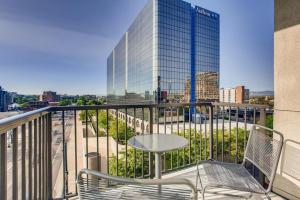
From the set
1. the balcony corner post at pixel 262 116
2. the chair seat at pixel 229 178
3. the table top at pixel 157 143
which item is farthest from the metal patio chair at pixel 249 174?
A: the balcony corner post at pixel 262 116

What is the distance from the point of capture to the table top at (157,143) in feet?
5.34

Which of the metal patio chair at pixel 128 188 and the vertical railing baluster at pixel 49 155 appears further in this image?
the vertical railing baluster at pixel 49 155

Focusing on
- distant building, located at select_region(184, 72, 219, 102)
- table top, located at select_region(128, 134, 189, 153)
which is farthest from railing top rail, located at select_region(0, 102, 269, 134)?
distant building, located at select_region(184, 72, 219, 102)

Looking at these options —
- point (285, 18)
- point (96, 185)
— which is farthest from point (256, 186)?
point (285, 18)

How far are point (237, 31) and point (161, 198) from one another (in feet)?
92.2

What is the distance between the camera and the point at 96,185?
85cm

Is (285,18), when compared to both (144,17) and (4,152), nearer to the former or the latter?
(4,152)

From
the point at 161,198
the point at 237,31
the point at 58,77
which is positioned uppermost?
the point at 237,31

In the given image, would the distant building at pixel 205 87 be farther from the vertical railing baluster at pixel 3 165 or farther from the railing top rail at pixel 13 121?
the vertical railing baluster at pixel 3 165

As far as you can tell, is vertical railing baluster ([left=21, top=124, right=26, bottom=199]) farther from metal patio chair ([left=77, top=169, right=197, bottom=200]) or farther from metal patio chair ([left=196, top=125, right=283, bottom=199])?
metal patio chair ([left=196, top=125, right=283, bottom=199])

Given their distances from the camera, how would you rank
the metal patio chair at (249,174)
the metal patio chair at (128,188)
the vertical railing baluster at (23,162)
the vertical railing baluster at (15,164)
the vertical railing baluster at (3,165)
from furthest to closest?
1. the metal patio chair at (249,174)
2. the vertical railing baluster at (23,162)
3. the vertical railing baluster at (15,164)
4. the vertical railing baluster at (3,165)
5. the metal patio chair at (128,188)

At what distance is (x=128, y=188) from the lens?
2.66ft

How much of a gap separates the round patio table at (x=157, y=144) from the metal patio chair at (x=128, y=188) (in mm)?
762

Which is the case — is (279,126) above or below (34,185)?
above
